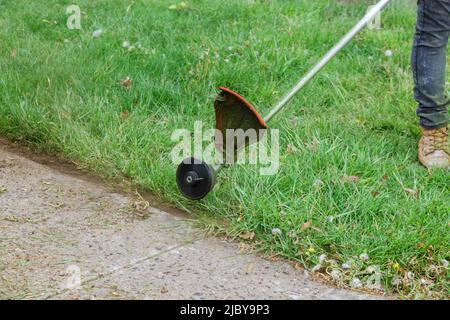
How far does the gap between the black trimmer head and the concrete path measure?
0.16m

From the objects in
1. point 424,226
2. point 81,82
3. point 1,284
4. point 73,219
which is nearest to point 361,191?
point 424,226

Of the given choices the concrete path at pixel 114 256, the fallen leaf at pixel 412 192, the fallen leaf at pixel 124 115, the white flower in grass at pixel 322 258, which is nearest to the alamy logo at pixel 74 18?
the fallen leaf at pixel 124 115

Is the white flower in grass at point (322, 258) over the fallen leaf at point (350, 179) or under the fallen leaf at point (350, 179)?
under

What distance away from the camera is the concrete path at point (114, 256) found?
2.77 meters

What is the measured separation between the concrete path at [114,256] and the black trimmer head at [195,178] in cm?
16

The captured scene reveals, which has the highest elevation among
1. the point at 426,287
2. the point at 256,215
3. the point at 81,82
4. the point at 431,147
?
the point at 81,82

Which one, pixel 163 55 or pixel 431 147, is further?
pixel 163 55

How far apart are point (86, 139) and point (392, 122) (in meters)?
1.54

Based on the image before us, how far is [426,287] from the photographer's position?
2848 millimetres

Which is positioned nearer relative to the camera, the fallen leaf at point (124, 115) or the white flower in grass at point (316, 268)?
the white flower in grass at point (316, 268)

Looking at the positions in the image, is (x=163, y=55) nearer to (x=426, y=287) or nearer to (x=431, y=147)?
(x=431, y=147)

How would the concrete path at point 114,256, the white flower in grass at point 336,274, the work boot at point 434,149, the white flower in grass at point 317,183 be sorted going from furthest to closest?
the work boot at point 434,149, the white flower in grass at point 317,183, the white flower in grass at point 336,274, the concrete path at point 114,256

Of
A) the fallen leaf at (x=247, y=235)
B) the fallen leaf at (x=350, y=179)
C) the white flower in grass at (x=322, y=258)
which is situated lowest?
the white flower in grass at (x=322, y=258)

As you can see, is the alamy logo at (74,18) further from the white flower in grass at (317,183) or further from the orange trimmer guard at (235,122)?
the white flower in grass at (317,183)
